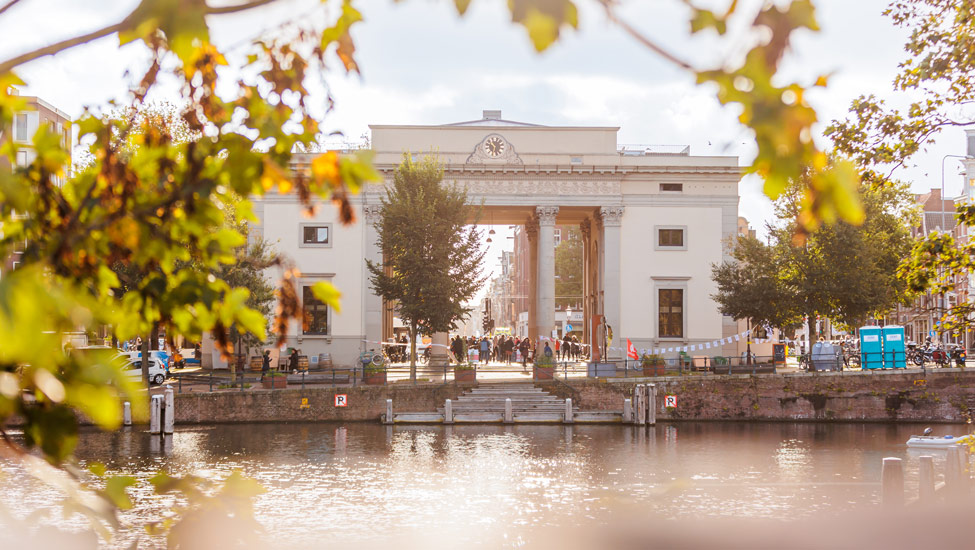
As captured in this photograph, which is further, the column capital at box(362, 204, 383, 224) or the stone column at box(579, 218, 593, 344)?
the stone column at box(579, 218, 593, 344)

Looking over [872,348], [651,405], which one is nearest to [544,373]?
[651,405]

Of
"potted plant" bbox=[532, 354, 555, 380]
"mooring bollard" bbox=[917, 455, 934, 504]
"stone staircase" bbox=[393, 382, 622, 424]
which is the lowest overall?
"stone staircase" bbox=[393, 382, 622, 424]

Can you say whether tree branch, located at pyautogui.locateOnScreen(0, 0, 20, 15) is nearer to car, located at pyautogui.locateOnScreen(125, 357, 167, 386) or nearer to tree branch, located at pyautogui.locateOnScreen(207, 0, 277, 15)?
tree branch, located at pyautogui.locateOnScreen(207, 0, 277, 15)

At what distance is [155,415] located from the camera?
29641 mm

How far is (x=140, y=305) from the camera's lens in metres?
3.54


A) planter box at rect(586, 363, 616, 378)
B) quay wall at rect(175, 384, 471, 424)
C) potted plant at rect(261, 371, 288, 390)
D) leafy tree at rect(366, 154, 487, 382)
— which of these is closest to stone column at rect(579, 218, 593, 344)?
leafy tree at rect(366, 154, 487, 382)

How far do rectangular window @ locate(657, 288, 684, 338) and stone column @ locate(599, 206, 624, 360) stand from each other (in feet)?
6.91

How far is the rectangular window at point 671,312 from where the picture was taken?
46.7 metres

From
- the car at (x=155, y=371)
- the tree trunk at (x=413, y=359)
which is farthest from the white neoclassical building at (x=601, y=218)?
the tree trunk at (x=413, y=359)

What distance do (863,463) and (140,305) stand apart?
23886 millimetres

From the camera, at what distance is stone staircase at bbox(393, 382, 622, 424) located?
32.9m

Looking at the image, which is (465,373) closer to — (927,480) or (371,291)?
(371,291)

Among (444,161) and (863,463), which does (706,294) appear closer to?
(444,161)

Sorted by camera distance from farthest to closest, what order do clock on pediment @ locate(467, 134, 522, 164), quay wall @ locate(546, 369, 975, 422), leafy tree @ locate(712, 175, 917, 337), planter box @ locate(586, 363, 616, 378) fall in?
clock on pediment @ locate(467, 134, 522, 164) → leafy tree @ locate(712, 175, 917, 337) → planter box @ locate(586, 363, 616, 378) → quay wall @ locate(546, 369, 975, 422)
